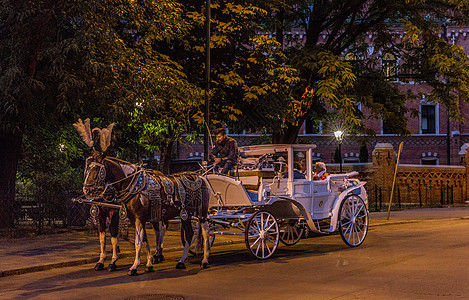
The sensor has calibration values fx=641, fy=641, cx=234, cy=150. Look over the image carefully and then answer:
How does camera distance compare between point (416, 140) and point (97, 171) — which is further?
point (416, 140)

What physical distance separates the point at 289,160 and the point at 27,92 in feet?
22.2

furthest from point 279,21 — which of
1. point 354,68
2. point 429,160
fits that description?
point 429,160

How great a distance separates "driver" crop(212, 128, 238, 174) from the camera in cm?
1320

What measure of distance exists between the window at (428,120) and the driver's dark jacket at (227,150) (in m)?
38.4

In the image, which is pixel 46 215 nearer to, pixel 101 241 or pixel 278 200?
pixel 101 241

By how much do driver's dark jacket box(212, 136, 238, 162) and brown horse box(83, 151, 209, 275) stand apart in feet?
3.44

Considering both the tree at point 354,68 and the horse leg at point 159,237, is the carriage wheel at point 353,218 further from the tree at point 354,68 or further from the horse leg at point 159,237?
the tree at point 354,68

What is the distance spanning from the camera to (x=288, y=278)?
1062 cm

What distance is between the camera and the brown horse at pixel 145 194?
11391mm

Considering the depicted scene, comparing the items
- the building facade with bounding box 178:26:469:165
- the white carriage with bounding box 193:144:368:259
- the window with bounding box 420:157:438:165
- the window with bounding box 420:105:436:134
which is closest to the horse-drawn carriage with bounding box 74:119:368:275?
the white carriage with bounding box 193:144:368:259

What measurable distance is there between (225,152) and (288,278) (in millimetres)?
3659

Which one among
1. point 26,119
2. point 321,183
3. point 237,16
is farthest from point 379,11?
point 26,119

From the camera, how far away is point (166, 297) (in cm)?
913

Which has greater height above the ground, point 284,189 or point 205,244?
point 284,189
